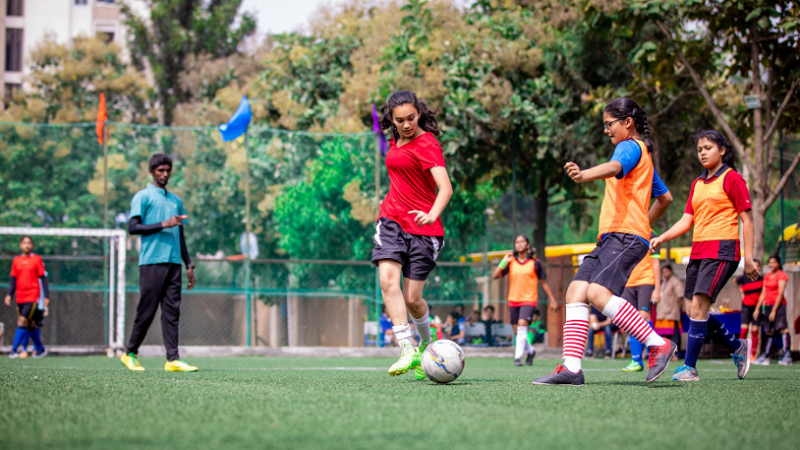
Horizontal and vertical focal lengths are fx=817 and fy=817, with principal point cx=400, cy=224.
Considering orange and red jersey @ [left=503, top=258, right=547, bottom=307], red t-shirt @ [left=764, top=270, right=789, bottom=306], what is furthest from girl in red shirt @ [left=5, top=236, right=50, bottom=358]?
red t-shirt @ [left=764, top=270, right=789, bottom=306]

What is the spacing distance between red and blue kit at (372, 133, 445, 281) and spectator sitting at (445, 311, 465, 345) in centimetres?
1102

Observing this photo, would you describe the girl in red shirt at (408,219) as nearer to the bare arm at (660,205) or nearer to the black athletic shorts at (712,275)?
the bare arm at (660,205)

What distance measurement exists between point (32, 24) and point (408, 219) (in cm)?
4138

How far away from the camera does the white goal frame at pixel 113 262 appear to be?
14.3 meters

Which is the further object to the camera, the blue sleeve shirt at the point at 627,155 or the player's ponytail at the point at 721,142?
the player's ponytail at the point at 721,142

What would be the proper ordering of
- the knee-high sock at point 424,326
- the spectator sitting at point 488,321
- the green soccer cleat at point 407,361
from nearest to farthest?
the green soccer cleat at point 407,361, the knee-high sock at point 424,326, the spectator sitting at point 488,321

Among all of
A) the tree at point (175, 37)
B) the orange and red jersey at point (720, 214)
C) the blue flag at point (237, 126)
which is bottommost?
the orange and red jersey at point (720, 214)

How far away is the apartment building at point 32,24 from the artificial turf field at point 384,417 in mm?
40049

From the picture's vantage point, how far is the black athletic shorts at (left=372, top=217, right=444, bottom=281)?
579 centimetres

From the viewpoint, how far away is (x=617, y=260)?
17.5 ft

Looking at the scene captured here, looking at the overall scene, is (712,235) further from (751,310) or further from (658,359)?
(751,310)

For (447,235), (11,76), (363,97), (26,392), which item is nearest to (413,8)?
(363,97)

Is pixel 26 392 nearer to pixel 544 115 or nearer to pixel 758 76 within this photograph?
pixel 758 76

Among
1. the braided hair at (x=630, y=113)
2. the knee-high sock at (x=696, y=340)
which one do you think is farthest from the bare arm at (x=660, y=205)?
the knee-high sock at (x=696, y=340)
